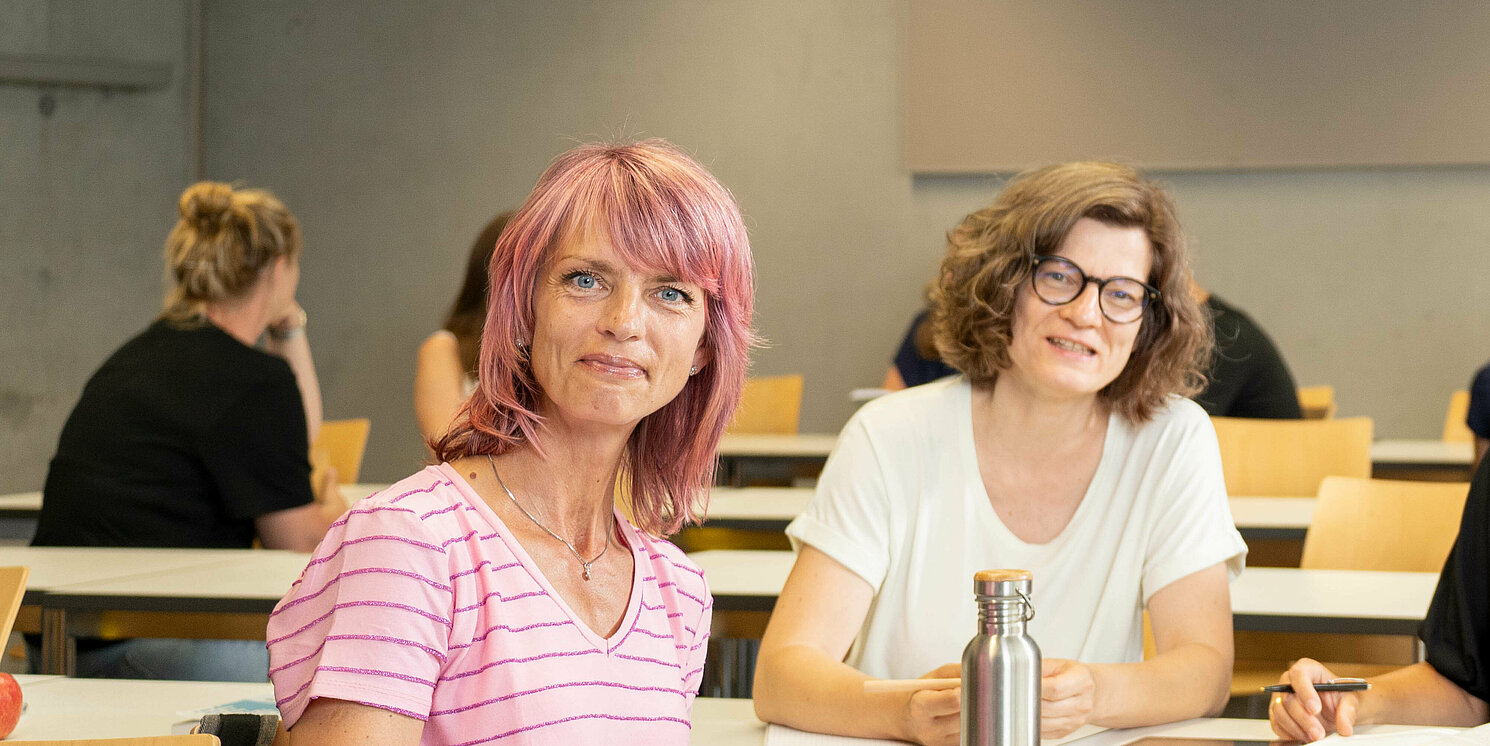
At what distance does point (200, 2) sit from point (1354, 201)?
17.5ft

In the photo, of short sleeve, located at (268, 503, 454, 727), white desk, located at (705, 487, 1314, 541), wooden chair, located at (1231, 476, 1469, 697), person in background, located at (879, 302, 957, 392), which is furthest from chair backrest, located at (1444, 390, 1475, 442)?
short sleeve, located at (268, 503, 454, 727)

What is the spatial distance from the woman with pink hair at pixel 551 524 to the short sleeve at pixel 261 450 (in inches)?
60.3

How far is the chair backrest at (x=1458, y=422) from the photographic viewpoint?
4.91m

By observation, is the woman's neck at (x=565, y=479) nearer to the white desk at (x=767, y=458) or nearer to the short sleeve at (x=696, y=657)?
the short sleeve at (x=696, y=657)

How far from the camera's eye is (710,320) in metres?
1.22

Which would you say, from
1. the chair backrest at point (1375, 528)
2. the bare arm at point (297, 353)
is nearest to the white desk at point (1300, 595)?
the chair backrest at point (1375, 528)

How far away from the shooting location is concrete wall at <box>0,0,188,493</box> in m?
5.52

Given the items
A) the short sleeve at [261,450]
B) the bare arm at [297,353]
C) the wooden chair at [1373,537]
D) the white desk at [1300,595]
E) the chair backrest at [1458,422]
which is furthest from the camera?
the chair backrest at [1458,422]

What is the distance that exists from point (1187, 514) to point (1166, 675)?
A: 0.28m

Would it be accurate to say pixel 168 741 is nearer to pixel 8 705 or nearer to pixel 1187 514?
pixel 8 705

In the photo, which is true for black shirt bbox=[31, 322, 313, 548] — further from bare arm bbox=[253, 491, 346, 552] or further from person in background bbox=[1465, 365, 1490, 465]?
person in background bbox=[1465, 365, 1490, 465]

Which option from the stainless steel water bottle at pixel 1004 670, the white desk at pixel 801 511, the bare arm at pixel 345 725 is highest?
the stainless steel water bottle at pixel 1004 670

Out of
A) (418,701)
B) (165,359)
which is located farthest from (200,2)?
(418,701)

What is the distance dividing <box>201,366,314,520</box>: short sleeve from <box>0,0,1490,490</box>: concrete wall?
3.26m
